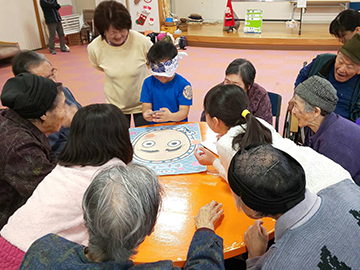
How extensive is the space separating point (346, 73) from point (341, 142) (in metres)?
0.89

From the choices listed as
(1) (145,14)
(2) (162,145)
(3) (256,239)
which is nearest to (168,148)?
(2) (162,145)

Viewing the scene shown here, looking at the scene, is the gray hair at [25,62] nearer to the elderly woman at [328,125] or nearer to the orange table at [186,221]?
the orange table at [186,221]

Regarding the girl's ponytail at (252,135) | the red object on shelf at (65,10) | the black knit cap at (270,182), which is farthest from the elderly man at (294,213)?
the red object on shelf at (65,10)

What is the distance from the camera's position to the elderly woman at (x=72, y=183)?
3.95ft

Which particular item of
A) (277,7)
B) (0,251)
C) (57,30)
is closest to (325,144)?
(0,251)

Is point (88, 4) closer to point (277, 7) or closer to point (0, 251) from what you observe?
point (277, 7)

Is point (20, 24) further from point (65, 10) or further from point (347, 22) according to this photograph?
point (347, 22)

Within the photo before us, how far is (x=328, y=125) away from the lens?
180 centimetres

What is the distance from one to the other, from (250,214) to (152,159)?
36.1 inches

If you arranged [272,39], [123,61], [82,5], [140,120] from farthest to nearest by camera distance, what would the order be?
1. [82,5]
2. [272,39]
3. [140,120]
4. [123,61]

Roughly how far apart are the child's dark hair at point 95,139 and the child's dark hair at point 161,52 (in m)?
0.98

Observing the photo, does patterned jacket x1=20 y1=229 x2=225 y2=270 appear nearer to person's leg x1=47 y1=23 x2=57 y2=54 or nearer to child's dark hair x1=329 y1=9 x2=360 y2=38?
child's dark hair x1=329 y1=9 x2=360 y2=38

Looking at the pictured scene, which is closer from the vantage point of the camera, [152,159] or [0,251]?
[0,251]

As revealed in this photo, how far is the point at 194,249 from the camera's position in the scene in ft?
3.76
